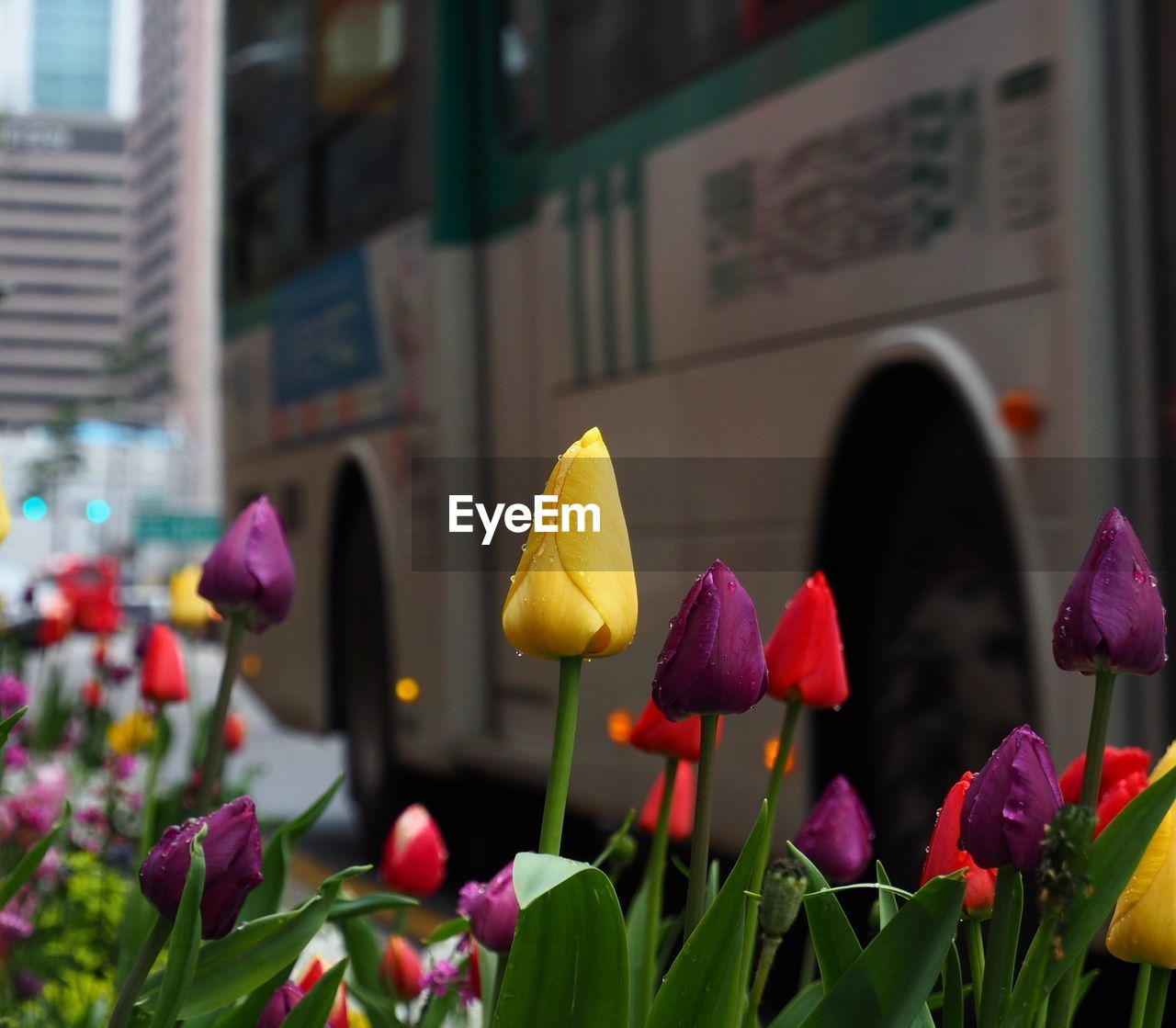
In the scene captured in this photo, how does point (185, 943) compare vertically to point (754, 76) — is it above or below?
below

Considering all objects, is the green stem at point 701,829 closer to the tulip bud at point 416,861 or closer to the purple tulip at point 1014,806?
the purple tulip at point 1014,806

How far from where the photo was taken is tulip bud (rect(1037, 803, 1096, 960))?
93 cm

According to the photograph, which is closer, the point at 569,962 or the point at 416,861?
the point at 569,962

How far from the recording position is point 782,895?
1.21 m

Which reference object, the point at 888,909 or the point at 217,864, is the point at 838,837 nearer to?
the point at 888,909

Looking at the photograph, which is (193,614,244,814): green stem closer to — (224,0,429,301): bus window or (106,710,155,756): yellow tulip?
(106,710,155,756): yellow tulip

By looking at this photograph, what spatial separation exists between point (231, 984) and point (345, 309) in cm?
681

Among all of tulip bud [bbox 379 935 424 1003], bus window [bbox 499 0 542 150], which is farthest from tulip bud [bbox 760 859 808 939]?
bus window [bbox 499 0 542 150]

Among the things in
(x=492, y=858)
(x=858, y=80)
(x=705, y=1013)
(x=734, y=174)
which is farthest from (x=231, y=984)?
(x=492, y=858)

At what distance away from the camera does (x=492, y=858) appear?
781cm

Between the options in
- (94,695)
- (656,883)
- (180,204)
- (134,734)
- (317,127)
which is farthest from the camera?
(180,204)

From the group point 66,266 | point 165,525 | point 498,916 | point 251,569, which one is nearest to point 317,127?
point 251,569

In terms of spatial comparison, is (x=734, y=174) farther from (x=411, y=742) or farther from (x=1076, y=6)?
(x=411, y=742)

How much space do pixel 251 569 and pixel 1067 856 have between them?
755 mm
